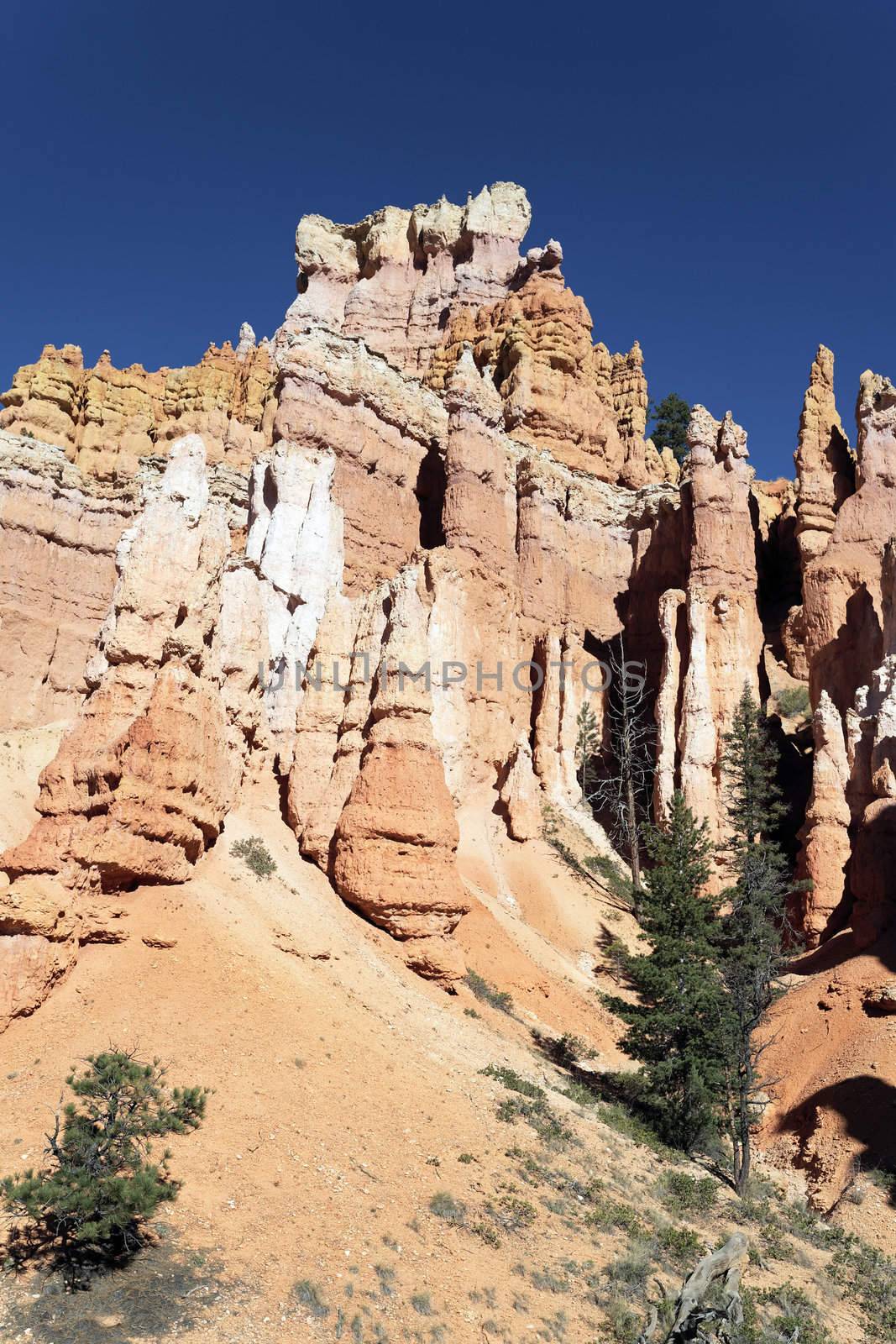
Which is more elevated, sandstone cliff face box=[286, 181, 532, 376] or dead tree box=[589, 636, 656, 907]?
sandstone cliff face box=[286, 181, 532, 376]

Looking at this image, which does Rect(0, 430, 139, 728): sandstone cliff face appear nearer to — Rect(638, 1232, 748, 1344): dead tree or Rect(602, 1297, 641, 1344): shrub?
Rect(602, 1297, 641, 1344): shrub

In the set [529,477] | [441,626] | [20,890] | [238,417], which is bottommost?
[20,890]

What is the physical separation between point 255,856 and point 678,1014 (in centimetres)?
1008

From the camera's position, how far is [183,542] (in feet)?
65.3

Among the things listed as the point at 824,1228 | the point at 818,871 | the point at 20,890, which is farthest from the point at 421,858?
the point at 818,871

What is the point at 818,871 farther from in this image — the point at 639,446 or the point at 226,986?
the point at 639,446

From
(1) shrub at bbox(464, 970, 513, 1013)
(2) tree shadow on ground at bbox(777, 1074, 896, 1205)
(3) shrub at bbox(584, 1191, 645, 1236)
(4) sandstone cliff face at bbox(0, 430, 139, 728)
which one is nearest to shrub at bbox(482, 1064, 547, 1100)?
(3) shrub at bbox(584, 1191, 645, 1236)

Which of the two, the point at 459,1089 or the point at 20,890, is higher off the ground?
the point at 20,890

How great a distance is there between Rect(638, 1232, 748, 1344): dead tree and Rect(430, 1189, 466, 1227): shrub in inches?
134

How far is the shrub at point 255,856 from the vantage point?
20.1 meters

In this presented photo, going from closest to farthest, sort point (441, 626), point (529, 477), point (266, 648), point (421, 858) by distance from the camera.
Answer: point (421, 858) → point (266, 648) → point (441, 626) → point (529, 477)

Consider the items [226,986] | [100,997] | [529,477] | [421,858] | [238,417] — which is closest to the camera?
[100,997]

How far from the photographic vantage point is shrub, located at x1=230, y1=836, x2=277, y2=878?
66.1 feet

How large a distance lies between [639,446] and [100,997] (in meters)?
42.6
